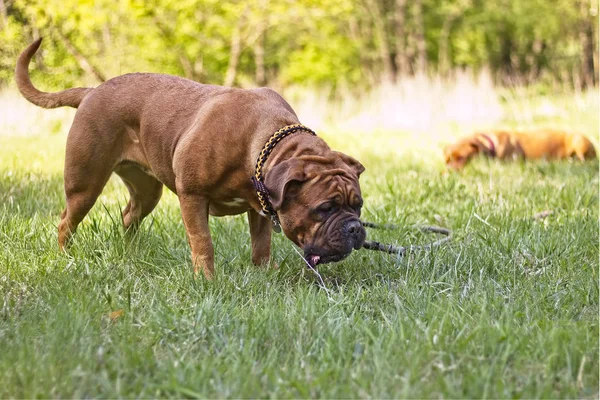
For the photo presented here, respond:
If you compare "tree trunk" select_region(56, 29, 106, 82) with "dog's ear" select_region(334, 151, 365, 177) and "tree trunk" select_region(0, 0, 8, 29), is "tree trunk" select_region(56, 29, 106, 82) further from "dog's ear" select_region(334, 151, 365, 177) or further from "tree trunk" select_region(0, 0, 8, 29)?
"dog's ear" select_region(334, 151, 365, 177)

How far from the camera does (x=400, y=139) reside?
12406mm

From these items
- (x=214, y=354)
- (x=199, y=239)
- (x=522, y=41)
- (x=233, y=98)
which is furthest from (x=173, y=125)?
(x=522, y=41)

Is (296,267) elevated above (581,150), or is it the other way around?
(296,267)

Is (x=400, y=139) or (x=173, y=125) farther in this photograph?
(x=400, y=139)

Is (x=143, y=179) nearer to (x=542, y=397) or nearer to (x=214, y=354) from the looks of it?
(x=214, y=354)

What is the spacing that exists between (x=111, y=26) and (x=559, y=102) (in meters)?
10.5

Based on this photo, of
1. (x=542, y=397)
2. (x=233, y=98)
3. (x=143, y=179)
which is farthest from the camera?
(x=143, y=179)

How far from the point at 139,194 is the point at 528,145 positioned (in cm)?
614

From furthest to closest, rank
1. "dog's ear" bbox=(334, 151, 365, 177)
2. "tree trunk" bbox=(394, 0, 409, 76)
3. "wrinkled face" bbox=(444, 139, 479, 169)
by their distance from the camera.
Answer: "tree trunk" bbox=(394, 0, 409, 76) < "wrinkled face" bbox=(444, 139, 479, 169) < "dog's ear" bbox=(334, 151, 365, 177)

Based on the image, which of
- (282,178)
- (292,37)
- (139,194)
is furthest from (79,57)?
(292,37)

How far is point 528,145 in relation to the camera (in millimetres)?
9625

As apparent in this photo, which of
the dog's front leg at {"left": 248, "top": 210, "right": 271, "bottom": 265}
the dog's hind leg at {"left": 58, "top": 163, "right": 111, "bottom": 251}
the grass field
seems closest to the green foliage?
the dog's hind leg at {"left": 58, "top": 163, "right": 111, "bottom": 251}

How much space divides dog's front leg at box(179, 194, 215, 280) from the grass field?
133mm

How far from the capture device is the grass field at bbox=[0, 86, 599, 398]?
2721mm
